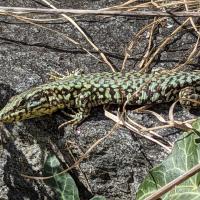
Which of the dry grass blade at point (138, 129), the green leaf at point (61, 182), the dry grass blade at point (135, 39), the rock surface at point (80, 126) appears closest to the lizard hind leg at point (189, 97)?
the rock surface at point (80, 126)

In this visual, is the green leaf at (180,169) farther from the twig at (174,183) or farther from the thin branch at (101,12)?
the thin branch at (101,12)

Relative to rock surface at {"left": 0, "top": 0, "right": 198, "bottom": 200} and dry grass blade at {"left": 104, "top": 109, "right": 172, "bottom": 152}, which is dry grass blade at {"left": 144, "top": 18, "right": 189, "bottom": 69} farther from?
dry grass blade at {"left": 104, "top": 109, "right": 172, "bottom": 152}

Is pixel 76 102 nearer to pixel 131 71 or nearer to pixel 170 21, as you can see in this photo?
pixel 131 71

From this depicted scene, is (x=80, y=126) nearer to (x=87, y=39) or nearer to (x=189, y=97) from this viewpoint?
(x=189, y=97)

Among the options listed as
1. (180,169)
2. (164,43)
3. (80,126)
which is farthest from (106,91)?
(180,169)

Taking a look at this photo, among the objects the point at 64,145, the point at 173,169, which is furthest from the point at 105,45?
the point at 173,169
